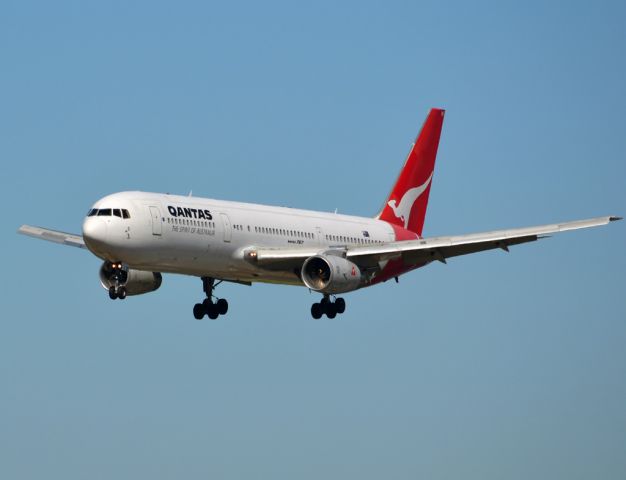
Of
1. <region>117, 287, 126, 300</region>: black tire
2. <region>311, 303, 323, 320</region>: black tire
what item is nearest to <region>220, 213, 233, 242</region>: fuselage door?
<region>117, 287, 126, 300</region>: black tire

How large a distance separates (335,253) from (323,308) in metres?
3.22

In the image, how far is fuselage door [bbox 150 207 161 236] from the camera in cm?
7056

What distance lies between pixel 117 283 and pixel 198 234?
4081 millimetres

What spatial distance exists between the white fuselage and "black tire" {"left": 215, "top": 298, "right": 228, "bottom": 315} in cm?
310

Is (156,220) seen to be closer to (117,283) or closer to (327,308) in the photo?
(117,283)

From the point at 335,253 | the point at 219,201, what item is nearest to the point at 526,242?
the point at 335,253

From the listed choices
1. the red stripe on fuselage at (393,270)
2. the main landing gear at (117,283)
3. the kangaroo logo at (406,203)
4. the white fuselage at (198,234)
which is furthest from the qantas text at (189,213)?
the kangaroo logo at (406,203)

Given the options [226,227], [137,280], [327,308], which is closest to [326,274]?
[327,308]

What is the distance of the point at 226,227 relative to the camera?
242ft

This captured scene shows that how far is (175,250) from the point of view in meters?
71.3

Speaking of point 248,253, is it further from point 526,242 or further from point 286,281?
point 526,242

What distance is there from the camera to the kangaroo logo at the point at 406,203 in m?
88.9

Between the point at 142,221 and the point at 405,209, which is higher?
the point at 405,209

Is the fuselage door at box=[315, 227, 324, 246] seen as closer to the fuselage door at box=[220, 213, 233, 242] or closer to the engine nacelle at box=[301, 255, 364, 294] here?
the engine nacelle at box=[301, 255, 364, 294]
